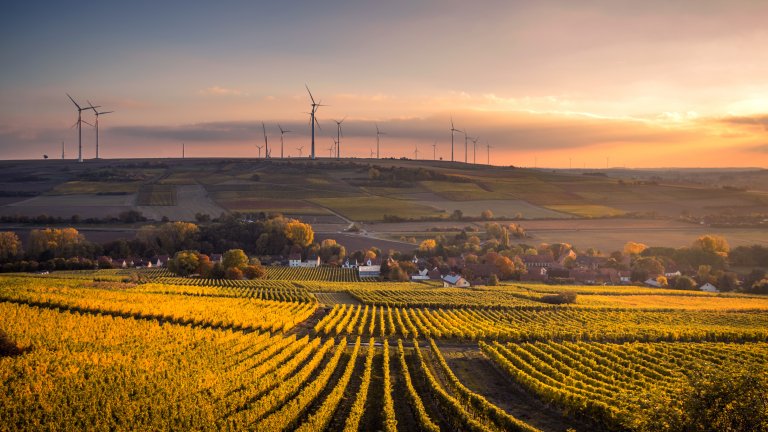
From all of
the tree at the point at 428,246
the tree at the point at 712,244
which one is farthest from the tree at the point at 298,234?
the tree at the point at 712,244

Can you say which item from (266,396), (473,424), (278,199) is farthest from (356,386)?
(278,199)

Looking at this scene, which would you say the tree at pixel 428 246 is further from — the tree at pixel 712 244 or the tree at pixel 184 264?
the tree at pixel 712 244

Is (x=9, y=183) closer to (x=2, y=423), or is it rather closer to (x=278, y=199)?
(x=278, y=199)

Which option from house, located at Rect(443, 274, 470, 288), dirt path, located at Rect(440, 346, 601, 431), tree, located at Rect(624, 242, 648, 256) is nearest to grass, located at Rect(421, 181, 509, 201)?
tree, located at Rect(624, 242, 648, 256)

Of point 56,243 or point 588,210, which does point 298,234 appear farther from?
point 588,210

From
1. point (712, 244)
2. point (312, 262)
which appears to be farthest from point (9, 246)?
point (712, 244)

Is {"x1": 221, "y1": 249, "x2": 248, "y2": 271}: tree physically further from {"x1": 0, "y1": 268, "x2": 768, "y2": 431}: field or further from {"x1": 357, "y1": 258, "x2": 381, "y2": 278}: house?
{"x1": 0, "y1": 268, "x2": 768, "y2": 431}: field
